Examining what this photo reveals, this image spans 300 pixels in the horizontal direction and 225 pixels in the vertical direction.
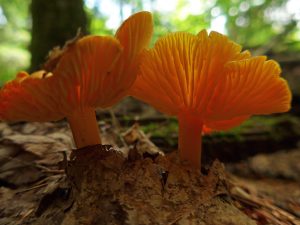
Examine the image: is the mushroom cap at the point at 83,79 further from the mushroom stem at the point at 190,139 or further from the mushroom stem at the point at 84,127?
the mushroom stem at the point at 190,139

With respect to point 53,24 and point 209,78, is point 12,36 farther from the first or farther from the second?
point 209,78

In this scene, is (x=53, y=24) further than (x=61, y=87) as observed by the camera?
Yes

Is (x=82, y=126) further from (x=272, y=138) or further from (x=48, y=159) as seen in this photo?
(x=272, y=138)

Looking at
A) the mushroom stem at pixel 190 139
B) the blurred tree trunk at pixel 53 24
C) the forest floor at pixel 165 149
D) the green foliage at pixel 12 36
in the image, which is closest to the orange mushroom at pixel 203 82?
the mushroom stem at pixel 190 139

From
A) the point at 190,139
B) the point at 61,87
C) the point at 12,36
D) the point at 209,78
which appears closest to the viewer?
the point at 61,87

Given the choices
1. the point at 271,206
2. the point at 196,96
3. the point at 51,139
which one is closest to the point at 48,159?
the point at 51,139

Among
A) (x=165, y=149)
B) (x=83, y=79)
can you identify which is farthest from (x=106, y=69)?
(x=165, y=149)
